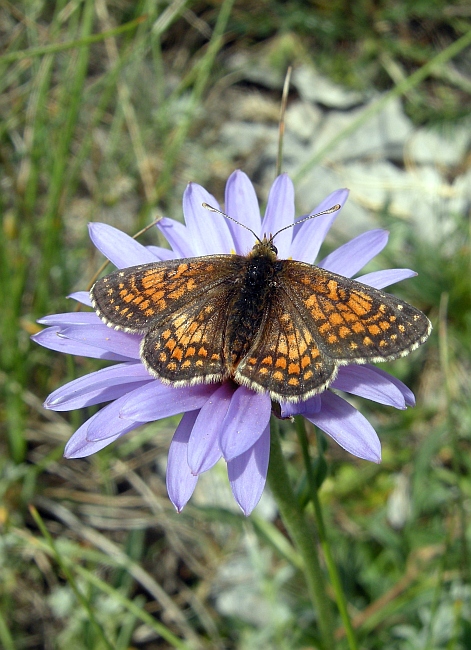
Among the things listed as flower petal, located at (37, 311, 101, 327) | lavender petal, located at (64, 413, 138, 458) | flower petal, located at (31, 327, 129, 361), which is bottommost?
lavender petal, located at (64, 413, 138, 458)

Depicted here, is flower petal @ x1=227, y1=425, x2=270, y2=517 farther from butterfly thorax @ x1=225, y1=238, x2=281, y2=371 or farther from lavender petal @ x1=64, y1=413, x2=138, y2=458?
lavender petal @ x1=64, y1=413, x2=138, y2=458

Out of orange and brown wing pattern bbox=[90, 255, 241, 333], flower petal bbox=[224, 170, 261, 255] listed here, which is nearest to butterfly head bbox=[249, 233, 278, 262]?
orange and brown wing pattern bbox=[90, 255, 241, 333]

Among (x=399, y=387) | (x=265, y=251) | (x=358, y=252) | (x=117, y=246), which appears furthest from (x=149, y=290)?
(x=399, y=387)

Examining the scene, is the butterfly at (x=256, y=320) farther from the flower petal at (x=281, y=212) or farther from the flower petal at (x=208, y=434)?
the flower petal at (x=281, y=212)

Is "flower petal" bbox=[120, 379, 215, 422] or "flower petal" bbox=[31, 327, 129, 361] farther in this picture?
"flower petal" bbox=[31, 327, 129, 361]

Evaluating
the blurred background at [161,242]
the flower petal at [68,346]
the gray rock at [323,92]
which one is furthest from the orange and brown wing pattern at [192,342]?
the gray rock at [323,92]

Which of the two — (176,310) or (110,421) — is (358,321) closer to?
(176,310)
